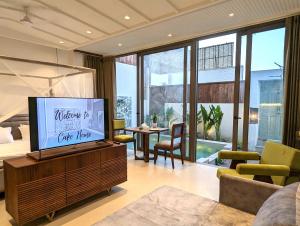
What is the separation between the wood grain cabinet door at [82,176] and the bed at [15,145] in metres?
1.07

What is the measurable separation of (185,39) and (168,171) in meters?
2.89

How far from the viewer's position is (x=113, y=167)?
A: 2902 mm

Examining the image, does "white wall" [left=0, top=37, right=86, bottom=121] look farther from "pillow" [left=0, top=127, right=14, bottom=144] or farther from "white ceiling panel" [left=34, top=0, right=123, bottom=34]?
"white ceiling panel" [left=34, top=0, right=123, bottom=34]

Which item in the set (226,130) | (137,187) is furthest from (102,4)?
(226,130)

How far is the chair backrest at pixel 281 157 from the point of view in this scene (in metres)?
2.14

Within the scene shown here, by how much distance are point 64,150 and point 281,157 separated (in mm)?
2665

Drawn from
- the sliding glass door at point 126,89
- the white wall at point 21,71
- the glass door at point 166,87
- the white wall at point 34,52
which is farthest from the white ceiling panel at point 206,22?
Result: the sliding glass door at point 126,89

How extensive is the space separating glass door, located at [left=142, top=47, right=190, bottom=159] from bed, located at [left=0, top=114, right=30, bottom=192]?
2869 mm

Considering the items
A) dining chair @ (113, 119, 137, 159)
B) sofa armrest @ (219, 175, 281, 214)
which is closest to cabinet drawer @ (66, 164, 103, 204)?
sofa armrest @ (219, 175, 281, 214)

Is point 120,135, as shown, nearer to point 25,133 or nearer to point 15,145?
point 25,133

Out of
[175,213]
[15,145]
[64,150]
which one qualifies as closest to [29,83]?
[15,145]

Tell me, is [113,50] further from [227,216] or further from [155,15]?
[227,216]

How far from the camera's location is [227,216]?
5.96 feet

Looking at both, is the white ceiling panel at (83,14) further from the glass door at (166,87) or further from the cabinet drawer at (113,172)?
the cabinet drawer at (113,172)
